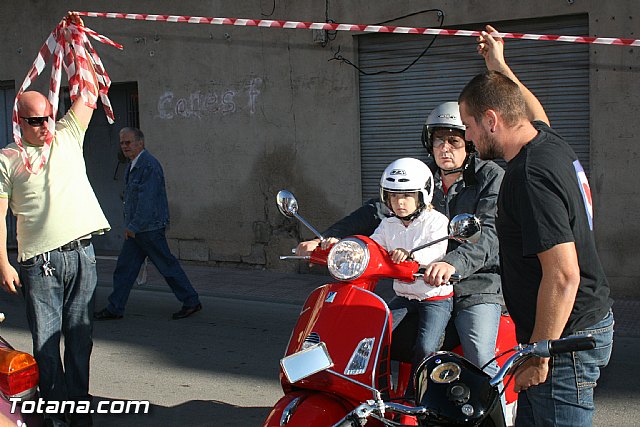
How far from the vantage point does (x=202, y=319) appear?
27.4 ft

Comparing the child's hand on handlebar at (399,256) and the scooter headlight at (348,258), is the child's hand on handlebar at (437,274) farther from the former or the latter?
the scooter headlight at (348,258)

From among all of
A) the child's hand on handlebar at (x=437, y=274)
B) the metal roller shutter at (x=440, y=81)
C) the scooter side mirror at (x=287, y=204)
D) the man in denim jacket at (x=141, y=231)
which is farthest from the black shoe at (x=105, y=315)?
the child's hand on handlebar at (x=437, y=274)

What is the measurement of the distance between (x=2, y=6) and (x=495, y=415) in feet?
43.9

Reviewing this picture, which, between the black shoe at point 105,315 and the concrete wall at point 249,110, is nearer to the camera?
the black shoe at point 105,315

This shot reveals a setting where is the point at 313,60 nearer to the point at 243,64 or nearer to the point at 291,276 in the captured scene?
Result: the point at 243,64

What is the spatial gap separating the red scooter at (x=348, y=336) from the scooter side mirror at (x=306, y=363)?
1.65 feet

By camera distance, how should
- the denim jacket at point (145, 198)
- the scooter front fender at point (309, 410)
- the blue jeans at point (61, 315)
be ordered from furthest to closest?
the denim jacket at point (145, 198)
the blue jeans at point (61, 315)
the scooter front fender at point (309, 410)

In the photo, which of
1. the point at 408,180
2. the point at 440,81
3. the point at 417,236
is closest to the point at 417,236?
the point at 417,236

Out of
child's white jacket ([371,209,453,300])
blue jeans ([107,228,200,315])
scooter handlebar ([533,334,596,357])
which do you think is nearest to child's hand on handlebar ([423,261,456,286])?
child's white jacket ([371,209,453,300])

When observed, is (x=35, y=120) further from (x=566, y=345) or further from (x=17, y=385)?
(x=566, y=345)

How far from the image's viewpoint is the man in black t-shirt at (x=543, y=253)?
282cm

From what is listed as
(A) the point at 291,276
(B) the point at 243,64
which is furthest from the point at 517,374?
(B) the point at 243,64

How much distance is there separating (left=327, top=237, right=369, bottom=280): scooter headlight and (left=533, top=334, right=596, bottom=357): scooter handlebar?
3.97 feet

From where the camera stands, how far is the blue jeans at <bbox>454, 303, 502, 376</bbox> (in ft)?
12.7
